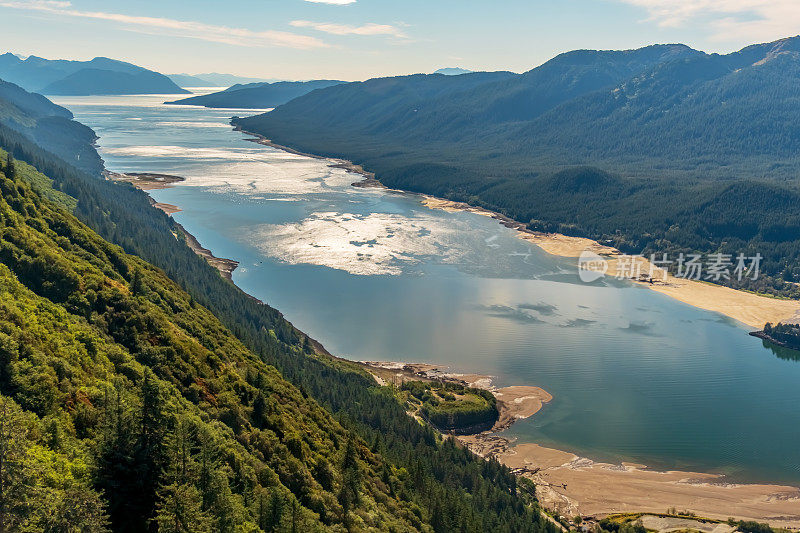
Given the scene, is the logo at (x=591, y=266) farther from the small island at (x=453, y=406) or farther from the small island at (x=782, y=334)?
the small island at (x=453, y=406)

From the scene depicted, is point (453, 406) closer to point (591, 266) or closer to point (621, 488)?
point (621, 488)

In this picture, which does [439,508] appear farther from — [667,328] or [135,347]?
[667,328]

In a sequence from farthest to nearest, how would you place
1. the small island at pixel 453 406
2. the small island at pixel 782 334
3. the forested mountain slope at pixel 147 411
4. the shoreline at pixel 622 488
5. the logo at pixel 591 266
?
the logo at pixel 591 266 → the small island at pixel 782 334 → the small island at pixel 453 406 → the shoreline at pixel 622 488 → the forested mountain slope at pixel 147 411

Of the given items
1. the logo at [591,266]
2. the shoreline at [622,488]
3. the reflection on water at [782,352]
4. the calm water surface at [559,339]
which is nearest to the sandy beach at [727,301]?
the logo at [591,266]

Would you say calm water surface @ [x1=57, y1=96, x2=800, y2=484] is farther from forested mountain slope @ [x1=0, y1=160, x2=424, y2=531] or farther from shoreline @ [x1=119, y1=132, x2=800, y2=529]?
forested mountain slope @ [x1=0, y1=160, x2=424, y2=531]

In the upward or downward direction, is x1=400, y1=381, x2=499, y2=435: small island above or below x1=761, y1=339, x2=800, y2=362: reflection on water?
below

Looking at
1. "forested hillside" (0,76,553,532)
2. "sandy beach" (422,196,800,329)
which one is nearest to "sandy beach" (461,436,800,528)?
"forested hillside" (0,76,553,532)

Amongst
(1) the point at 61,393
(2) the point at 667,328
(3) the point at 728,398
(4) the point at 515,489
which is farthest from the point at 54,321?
(2) the point at 667,328
